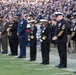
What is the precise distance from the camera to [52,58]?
16.3 meters

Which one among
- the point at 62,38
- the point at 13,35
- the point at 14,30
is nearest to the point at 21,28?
the point at 14,30

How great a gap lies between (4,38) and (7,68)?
5901 millimetres

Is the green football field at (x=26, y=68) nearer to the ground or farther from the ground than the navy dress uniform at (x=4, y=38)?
nearer to the ground

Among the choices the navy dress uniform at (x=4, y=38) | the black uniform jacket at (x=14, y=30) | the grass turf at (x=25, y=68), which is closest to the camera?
the grass turf at (x=25, y=68)

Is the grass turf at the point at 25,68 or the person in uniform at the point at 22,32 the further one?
the person in uniform at the point at 22,32

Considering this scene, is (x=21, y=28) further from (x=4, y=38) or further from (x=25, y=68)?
(x=25, y=68)

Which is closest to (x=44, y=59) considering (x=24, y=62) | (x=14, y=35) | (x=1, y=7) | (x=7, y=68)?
(x=24, y=62)

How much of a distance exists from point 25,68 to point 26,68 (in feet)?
0.13

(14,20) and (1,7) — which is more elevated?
(1,7)

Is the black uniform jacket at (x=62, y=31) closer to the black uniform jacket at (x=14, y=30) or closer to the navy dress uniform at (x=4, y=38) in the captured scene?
the black uniform jacket at (x=14, y=30)

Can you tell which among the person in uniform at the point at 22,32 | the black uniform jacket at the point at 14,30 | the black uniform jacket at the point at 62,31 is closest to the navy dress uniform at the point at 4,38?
the black uniform jacket at the point at 14,30

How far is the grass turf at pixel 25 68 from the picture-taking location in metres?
12.0

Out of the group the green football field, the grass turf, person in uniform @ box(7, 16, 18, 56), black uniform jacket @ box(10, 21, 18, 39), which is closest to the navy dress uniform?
person in uniform @ box(7, 16, 18, 56)

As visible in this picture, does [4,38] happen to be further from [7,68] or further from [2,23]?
[7,68]
